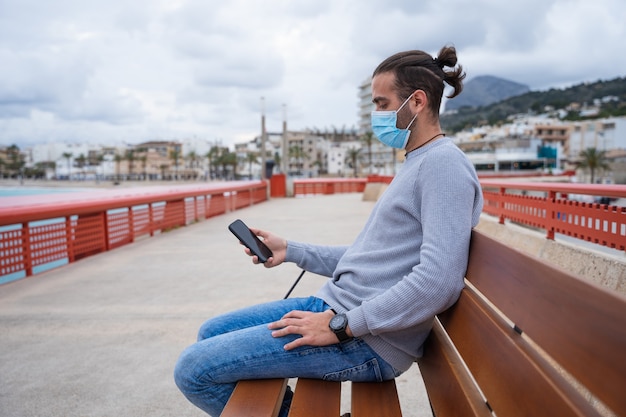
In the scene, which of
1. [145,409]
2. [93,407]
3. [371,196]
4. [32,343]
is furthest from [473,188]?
[371,196]

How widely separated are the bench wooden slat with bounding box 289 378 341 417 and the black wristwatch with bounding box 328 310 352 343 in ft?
0.68

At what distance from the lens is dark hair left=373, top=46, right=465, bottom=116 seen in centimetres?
181

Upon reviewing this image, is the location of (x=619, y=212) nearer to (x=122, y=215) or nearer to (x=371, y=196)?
(x=122, y=215)

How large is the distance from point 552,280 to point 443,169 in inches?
24.6

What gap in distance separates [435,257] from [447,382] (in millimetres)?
452

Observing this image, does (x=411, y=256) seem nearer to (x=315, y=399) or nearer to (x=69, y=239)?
(x=315, y=399)

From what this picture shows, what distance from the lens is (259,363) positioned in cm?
175

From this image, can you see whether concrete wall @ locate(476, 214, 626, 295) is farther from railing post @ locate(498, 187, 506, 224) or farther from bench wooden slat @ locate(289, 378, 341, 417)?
bench wooden slat @ locate(289, 378, 341, 417)

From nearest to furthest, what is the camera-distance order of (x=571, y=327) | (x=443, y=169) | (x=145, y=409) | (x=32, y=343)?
(x=571, y=327)
(x=443, y=169)
(x=145, y=409)
(x=32, y=343)

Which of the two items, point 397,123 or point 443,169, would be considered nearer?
point 443,169

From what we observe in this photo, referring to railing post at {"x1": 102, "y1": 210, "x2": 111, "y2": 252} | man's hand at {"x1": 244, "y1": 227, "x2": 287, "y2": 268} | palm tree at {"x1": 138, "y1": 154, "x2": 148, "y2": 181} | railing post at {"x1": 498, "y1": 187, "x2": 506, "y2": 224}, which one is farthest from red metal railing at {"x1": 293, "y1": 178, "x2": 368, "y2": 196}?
palm tree at {"x1": 138, "y1": 154, "x2": 148, "y2": 181}

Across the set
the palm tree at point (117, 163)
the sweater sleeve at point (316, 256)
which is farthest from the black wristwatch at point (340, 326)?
the palm tree at point (117, 163)

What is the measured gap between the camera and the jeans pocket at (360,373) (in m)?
1.78

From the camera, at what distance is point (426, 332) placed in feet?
6.17
